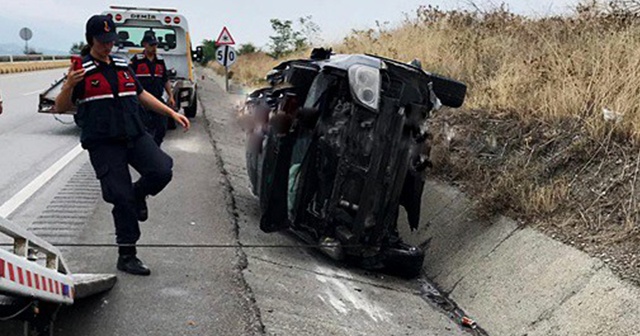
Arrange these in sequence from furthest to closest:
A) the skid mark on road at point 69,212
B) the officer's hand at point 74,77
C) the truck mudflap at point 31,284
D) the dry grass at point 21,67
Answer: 1. the dry grass at point 21,67
2. the skid mark on road at point 69,212
3. the officer's hand at point 74,77
4. the truck mudflap at point 31,284

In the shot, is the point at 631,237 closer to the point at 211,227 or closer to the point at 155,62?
the point at 211,227

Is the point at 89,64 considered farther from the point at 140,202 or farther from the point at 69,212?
the point at 69,212

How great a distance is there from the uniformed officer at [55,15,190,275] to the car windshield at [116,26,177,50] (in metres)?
9.17

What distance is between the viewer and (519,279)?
4535 mm

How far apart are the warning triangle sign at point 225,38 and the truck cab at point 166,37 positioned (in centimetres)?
828

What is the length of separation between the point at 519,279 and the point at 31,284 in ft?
10.8

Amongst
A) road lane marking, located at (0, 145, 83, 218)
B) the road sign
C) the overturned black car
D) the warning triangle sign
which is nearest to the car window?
the overturned black car

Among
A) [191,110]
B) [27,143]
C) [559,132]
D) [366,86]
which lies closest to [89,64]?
[366,86]

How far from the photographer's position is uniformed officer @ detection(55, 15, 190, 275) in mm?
4035

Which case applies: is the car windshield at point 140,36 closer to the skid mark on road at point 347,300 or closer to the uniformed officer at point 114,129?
the uniformed officer at point 114,129

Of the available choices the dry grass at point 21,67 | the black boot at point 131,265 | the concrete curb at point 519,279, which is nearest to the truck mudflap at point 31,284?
the black boot at point 131,265

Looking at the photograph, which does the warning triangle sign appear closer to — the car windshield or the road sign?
the car windshield

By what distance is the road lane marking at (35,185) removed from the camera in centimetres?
594

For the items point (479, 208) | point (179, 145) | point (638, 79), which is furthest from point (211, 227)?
point (179, 145)
